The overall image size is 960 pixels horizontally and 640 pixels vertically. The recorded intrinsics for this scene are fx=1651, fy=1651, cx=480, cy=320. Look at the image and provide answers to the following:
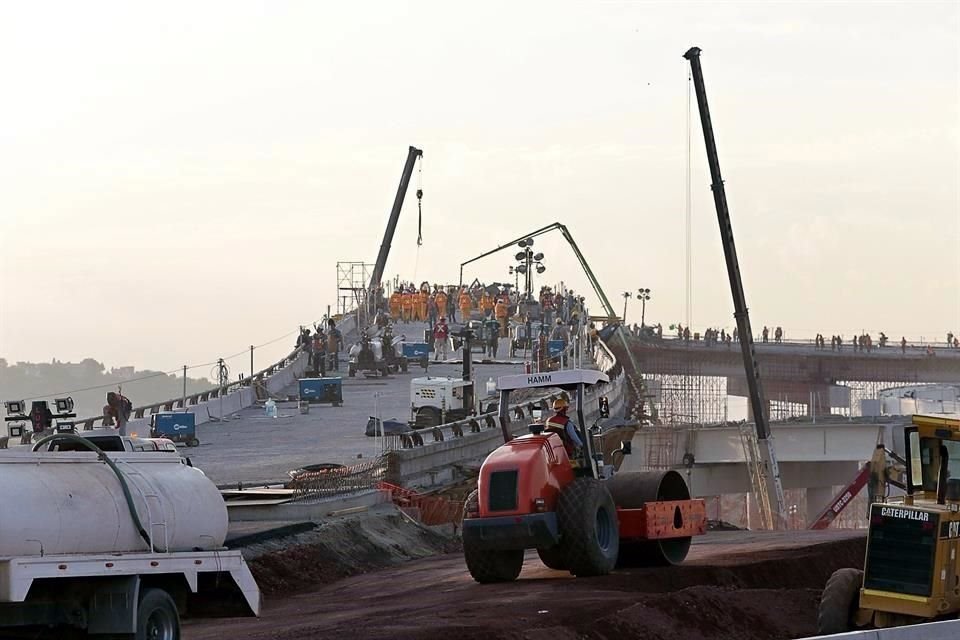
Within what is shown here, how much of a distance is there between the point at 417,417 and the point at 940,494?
1211 inches

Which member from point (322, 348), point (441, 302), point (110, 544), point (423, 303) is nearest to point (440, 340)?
point (322, 348)

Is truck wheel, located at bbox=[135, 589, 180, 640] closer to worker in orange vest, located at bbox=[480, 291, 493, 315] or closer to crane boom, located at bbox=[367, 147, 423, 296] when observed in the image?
worker in orange vest, located at bbox=[480, 291, 493, 315]

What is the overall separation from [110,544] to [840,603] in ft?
24.2

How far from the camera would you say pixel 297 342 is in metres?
73.8

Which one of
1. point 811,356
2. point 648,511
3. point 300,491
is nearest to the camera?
point 648,511

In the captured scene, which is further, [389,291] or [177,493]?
[389,291]

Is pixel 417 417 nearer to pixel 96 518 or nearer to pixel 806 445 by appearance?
pixel 806 445

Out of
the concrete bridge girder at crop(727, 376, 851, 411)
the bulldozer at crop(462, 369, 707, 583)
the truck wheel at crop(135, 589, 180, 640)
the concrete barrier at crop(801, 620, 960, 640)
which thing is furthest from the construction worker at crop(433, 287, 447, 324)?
the concrete barrier at crop(801, 620, 960, 640)

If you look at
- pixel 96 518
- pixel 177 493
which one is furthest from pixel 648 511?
pixel 96 518

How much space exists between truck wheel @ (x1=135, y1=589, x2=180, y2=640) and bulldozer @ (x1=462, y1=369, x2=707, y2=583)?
583 cm

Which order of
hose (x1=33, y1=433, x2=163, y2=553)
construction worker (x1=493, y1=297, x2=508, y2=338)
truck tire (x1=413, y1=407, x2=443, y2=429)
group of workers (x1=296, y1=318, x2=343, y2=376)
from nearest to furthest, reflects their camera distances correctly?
hose (x1=33, y1=433, x2=163, y2=553) < truck tire (x1=413, y1=407, x2=443, y2=429) < group of workers (x1=296, y1=318, x2=343, y2=376) < construction worker (x1=493, y1=297, x2=508, y2=338)

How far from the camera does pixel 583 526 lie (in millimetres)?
20750

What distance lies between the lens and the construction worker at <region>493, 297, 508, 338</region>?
7488 cm

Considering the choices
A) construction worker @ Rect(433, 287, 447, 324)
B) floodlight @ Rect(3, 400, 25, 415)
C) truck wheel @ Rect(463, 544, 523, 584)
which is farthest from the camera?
construction worker @ Rect(433, 287, 447, 324)
